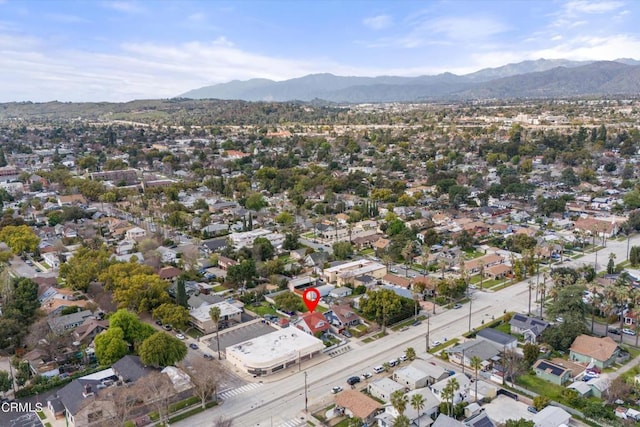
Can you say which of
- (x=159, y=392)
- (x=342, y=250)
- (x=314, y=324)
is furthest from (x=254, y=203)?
(x=159, y=392)

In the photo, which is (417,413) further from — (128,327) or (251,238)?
(251,238)

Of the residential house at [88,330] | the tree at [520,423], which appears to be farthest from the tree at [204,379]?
the tree at [520,423]

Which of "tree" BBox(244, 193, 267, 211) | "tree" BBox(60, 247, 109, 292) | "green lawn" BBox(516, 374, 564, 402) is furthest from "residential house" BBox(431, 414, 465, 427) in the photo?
"tree" BBox(244, 193, 267, 211)

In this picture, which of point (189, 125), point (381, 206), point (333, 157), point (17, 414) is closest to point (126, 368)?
point (17, 414)

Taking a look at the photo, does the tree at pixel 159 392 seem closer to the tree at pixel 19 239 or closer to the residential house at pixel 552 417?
the residential house at pixel 552 417

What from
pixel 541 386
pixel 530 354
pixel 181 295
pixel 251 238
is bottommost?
pixel 541 386

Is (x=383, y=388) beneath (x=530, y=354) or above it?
beneath

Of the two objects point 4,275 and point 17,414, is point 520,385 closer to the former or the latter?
point 17,414

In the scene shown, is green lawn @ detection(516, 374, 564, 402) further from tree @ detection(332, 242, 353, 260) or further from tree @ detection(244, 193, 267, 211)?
tree @ detection(244, 193, 267, 211)
